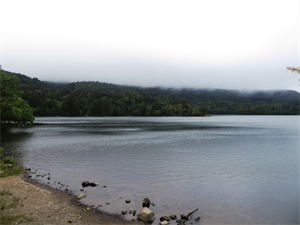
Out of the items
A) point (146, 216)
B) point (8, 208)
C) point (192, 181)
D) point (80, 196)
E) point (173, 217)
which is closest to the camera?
point (8, 208)

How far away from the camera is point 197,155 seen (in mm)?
33719

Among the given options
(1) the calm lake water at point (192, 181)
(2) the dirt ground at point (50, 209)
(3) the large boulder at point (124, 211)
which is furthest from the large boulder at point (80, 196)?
(3) the large boulder at point (124, 211)

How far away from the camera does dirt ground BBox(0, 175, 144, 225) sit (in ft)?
36.4

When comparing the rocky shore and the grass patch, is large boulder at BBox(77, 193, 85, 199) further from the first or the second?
the grass patch

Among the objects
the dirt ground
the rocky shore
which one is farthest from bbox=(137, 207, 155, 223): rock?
the dirt ground

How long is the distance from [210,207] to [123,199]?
250 inches

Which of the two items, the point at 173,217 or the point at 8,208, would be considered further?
the point at 173,217

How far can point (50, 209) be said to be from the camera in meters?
12.3

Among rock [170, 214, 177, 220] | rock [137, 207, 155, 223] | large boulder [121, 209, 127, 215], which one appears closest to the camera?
rock [137, 207, 155, 223]

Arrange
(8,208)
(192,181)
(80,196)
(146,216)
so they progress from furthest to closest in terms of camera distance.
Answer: (192,181) → (80,196) → (146,216) → (8,208)

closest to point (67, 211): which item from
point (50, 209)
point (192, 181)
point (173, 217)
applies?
point (50, 209)

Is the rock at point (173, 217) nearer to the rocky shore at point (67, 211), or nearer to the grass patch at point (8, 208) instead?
the rocky shore at point (67, 211)

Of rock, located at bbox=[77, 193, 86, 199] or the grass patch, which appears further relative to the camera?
rock, located at bbox=[77, 193, 86, 199]

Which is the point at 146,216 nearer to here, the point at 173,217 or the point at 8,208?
the point at 173,217
